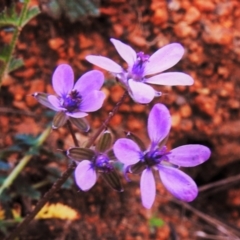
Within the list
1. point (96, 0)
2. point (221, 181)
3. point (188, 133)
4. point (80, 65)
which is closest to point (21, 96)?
point (80, 65)

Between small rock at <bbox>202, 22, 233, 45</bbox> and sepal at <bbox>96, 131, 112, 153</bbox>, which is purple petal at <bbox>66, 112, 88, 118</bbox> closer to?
sepal at <bbox>96, 131, 112, 153</bbox>

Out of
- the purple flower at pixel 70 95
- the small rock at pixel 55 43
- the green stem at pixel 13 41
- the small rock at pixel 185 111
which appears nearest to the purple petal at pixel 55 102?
the purple flower at pixel 70 95

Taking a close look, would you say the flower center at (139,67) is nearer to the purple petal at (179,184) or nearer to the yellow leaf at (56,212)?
the purple petal at (179,184)

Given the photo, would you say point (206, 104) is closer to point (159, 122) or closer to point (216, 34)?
point (216, 34)

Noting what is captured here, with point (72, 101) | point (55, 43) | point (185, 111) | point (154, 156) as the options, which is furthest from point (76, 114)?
point (185, 111)

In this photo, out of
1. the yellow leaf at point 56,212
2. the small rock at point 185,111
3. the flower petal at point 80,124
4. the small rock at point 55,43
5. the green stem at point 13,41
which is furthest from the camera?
the small rock at point 185,111
